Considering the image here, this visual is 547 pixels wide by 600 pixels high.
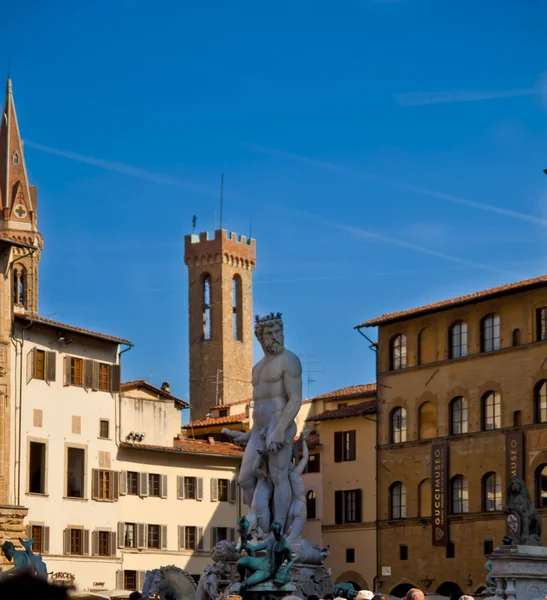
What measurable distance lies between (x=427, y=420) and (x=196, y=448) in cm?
1075

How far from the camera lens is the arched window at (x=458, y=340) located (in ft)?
225

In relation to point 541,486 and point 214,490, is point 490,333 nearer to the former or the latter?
point 541,486

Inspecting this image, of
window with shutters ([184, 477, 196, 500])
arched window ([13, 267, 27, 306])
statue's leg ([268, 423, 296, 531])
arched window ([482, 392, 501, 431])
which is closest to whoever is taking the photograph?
statue's leg ([268, 423, 296, 531])

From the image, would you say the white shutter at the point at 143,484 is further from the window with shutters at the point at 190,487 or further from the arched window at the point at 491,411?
the arched window at the point at 491,411

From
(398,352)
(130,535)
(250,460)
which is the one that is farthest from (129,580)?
(250,460)

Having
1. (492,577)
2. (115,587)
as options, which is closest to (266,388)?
(492,577)

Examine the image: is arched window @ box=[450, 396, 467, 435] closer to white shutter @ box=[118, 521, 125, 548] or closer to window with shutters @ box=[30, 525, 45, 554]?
white shutter @ box=[118, 521, 125, 548]

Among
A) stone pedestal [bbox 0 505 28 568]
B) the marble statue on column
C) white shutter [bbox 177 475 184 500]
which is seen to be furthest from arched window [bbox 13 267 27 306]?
the marble statue on column

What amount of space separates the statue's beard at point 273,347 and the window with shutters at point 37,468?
44.8 meters

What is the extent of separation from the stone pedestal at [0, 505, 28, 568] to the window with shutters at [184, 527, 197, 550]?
1171 cm

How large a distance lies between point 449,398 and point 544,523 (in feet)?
28.1

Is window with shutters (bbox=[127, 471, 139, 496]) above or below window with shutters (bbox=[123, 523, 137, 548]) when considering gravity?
above

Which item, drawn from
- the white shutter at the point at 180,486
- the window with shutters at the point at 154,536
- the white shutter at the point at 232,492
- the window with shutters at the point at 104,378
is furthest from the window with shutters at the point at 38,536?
the white shutter at the point at 232,492

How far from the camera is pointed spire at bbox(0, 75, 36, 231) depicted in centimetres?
10669
